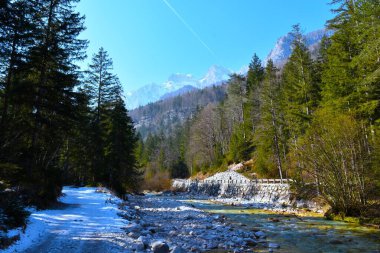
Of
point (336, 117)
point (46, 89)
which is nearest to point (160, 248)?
point (46, 89)

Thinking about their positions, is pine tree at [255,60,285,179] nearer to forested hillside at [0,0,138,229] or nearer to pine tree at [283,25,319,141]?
pine tree at [283,25,319,141]

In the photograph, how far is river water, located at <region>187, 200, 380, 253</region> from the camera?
1195 cm

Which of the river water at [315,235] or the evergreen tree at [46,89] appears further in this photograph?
the evergreen tree at [46,89]

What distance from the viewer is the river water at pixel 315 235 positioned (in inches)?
471

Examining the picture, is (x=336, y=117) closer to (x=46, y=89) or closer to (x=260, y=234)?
(x=260, y=234)

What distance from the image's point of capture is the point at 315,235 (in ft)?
47.0

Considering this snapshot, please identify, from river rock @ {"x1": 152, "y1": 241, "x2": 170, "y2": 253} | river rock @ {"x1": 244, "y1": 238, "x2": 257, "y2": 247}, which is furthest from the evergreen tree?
river rock @ {"x1": 244, "y1": 238, "x2": 257, "y2": 247}

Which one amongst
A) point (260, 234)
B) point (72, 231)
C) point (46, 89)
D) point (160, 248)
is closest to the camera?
point (160, 248)

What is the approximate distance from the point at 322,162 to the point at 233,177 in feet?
81.9

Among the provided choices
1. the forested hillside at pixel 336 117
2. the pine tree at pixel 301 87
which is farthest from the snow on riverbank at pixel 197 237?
the pine tree at pixel 301 87

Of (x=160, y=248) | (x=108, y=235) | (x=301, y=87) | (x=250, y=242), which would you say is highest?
(x=301, y=87)

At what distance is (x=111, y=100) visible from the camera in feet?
117

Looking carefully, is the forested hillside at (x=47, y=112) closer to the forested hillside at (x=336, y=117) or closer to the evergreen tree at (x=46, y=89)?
the evergreen tree at (x=46, y=89)

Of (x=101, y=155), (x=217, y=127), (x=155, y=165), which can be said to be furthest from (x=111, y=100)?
(x=155, y=165)
